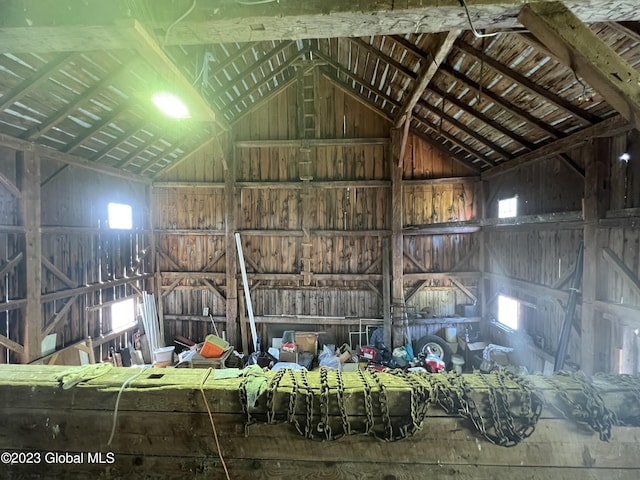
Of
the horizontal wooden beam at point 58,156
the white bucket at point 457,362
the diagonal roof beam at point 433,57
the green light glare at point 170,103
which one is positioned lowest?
the white bucket at point 457,362

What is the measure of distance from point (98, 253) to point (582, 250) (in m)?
10.7

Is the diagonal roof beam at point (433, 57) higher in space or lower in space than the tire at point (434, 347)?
higher

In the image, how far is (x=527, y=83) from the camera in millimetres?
4609

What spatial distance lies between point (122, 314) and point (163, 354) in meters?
1.62

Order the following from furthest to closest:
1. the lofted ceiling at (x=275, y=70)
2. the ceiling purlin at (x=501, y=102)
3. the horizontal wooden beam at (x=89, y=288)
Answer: the horizontal wooden beam at (x=89, y=288)
the ceiling purlin at (x=501, y=102)
the lofted ceiling at (x=275, y=70)

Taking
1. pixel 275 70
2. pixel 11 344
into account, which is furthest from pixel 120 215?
pixel 275 70

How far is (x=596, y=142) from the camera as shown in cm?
484

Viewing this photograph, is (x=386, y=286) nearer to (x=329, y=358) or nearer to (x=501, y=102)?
(x=329, y=358)

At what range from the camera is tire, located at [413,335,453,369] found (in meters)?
8.21

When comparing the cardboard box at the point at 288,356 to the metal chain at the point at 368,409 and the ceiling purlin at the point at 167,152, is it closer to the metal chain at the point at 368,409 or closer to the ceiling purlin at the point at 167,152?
the ceiling purlin at the point at 167,152

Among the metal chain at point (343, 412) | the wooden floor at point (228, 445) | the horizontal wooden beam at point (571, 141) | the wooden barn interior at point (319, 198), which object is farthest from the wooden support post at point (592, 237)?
the metal chain at point (343, 412)

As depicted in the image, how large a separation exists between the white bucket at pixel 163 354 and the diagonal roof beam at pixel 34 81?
646 cm

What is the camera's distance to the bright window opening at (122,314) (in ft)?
25.7

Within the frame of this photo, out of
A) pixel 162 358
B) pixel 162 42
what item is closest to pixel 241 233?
pixel 162 358
